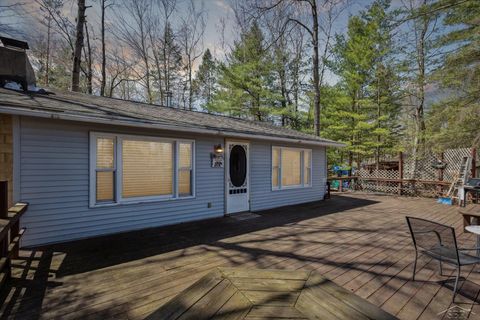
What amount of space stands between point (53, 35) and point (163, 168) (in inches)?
497

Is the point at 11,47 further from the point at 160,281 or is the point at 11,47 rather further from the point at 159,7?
the point at 159,7

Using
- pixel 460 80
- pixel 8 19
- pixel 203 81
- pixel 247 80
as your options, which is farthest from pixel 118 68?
pixel 460 80

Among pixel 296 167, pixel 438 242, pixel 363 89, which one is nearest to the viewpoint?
pixel 438 242

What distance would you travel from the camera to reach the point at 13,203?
393 cm

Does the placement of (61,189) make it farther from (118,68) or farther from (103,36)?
(118,68)

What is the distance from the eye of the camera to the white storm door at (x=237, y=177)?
22.5 feet

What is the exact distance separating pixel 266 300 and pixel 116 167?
4212mm

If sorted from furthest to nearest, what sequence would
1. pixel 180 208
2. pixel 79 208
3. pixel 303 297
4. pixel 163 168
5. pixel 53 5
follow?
pixel 53 5, pixel 163 168, pixel 180 208, pixel 79 208, pixel 303 297

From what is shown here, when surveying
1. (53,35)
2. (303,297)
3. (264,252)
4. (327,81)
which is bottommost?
(264,252)

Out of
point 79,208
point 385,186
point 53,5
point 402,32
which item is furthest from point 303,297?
point 53,5

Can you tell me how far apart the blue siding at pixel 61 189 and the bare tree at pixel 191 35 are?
14093 mm

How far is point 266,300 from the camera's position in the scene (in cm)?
177

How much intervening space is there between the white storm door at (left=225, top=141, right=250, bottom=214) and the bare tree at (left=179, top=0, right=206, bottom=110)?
42.5ft

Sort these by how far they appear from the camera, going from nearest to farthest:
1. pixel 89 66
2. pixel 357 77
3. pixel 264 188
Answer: pixel 264 188
pixel 357 77
pixel 89 66
